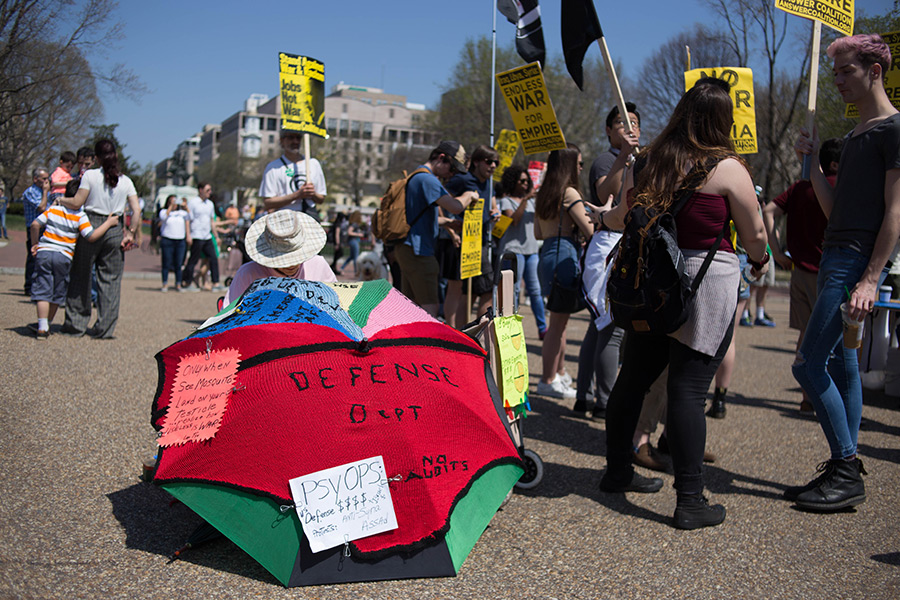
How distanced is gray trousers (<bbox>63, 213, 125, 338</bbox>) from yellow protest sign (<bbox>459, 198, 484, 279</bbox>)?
3.51 metres

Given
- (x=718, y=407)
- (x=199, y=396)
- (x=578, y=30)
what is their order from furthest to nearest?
1. (x=718, y=407)
2. (x=578, y=30)
3. (x=199, y=396)

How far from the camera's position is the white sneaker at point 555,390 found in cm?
612

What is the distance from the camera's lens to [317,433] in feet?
8.70

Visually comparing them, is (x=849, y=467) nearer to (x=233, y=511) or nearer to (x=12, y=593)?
(x=233, y=511)

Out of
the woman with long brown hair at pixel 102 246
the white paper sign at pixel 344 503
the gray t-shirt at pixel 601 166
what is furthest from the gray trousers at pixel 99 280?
the white paper sign at pixel 344 503

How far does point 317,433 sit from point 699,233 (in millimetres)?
1908

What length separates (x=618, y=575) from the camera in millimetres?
2930

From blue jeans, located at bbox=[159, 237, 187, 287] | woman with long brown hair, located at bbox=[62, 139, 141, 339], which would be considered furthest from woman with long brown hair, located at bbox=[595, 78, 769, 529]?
blue jeans, located at bbox=[159, 237, 187, 287]

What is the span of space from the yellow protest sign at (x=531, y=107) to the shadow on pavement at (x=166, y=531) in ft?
13.5

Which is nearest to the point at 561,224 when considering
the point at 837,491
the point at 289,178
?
the point at 837,491

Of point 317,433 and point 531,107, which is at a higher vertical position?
point 531,107

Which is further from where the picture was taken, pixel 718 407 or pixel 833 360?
pixel 718 407

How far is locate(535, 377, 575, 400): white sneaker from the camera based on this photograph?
20.1ft

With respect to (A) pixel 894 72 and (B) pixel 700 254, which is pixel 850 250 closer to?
(B) pixel 700 254
